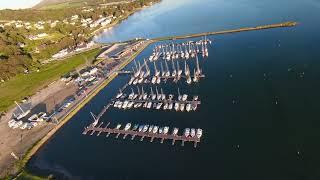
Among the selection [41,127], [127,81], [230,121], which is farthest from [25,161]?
[230,121]

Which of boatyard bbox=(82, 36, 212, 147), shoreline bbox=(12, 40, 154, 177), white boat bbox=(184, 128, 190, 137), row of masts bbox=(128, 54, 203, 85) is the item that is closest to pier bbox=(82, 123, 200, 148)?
boatyard bbox=(82, 36, 212, 147)

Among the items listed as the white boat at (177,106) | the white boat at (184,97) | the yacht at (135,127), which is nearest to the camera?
the yacht at (135,127)

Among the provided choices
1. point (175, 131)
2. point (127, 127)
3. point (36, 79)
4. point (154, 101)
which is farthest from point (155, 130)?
point (36, 79)

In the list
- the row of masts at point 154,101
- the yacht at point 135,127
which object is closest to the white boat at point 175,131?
the row of masts at point 154,101

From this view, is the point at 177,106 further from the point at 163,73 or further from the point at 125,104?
the point at 163,73

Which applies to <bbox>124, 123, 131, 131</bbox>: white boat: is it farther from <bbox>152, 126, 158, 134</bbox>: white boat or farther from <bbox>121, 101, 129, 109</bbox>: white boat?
<bbox>121, 101, 129, 109</bbox>: white boat

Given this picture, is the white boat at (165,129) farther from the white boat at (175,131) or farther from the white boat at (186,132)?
the white boat at (186,132)

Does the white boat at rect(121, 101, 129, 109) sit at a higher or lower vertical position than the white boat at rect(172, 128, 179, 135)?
higher
